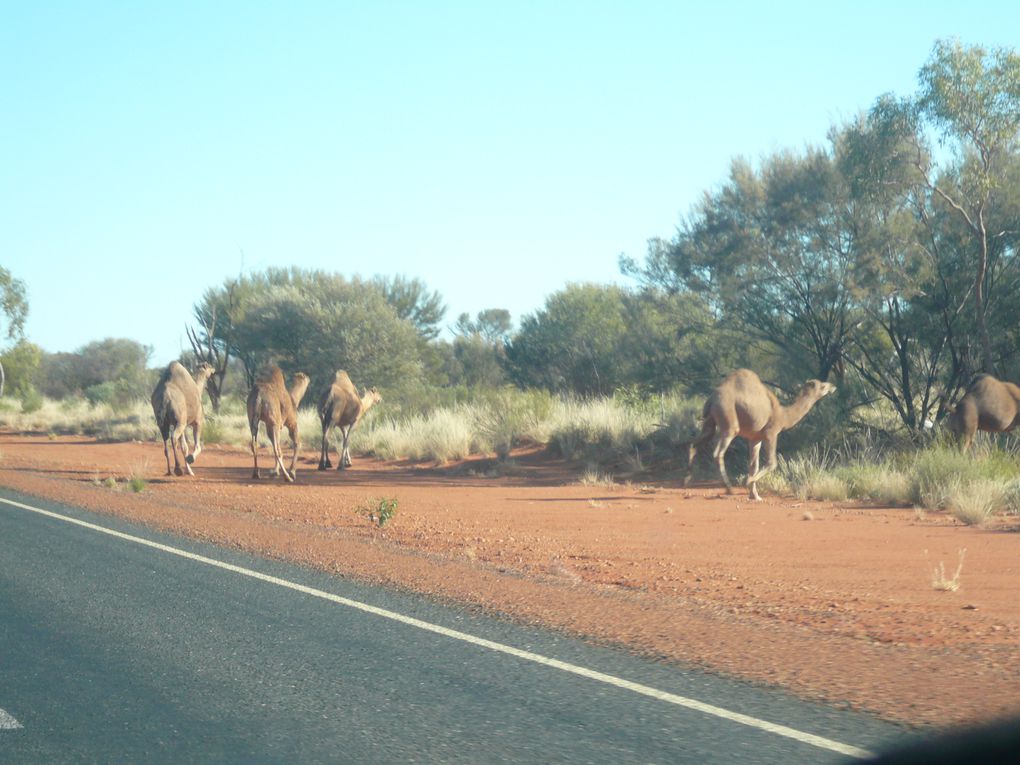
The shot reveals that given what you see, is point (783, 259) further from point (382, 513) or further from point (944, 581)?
point (944, 581)

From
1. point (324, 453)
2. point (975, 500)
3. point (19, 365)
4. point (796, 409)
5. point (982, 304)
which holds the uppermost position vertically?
point (19, 365)

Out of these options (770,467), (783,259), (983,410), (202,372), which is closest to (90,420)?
(202,372)

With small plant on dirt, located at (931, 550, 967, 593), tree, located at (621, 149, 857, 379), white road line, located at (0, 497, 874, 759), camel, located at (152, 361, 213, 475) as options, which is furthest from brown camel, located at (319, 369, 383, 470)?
small plant on dirt, located at (931, 550, 967, 593)

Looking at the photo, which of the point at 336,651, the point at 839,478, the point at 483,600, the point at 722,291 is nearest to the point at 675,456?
the point at 722,291

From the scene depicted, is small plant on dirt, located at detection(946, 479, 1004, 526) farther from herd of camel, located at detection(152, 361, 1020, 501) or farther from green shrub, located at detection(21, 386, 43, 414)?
green shrub, located at detection(21, 386, 43, 414)

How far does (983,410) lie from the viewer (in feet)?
59.8

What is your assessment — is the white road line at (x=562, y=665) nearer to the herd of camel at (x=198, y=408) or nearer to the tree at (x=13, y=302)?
the herd of camel at (x=198, y=408)

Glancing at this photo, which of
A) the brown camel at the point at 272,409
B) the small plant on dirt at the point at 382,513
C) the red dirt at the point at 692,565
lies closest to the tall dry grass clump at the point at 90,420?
the brown camel at the point at 272,409

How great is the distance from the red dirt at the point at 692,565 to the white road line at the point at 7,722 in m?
3.92

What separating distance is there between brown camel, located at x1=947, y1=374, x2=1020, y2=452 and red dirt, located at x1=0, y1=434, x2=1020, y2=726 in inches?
102

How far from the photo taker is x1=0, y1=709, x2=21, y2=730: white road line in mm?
5879

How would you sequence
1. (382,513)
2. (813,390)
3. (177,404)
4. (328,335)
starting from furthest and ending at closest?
(328,335) < (177,404) < (813,390) < (382,513)

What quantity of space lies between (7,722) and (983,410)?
629 inches

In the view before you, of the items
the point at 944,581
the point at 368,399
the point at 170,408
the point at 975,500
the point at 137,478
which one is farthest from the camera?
the point at 368,399
